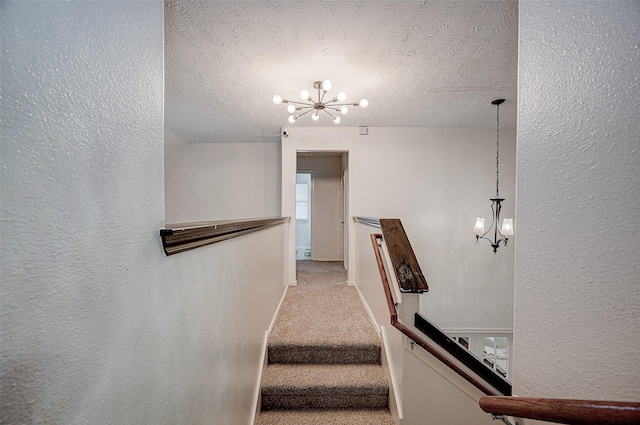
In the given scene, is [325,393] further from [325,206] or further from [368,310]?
[325,206]

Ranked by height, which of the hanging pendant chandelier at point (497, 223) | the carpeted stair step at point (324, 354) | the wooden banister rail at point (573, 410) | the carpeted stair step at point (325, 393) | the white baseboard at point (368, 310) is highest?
the hanging pendant chandelier at point (497, 223)

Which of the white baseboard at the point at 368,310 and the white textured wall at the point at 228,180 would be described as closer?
the white baseboard at the point at 368,310

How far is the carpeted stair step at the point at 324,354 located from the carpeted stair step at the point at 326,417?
14.0 inches

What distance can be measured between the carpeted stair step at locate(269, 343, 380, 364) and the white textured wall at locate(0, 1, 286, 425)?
1424 millimetres

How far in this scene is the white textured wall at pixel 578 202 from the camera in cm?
60

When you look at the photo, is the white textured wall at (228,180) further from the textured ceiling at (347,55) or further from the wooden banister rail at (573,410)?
the wooden banister rail at (573,410)

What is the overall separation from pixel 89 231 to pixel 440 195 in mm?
4315

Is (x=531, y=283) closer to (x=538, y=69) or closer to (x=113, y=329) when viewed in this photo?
(x=538, y=69)

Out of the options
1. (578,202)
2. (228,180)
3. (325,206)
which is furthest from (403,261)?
(228,180)

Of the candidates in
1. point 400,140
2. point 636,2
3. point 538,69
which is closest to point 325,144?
point 400,140

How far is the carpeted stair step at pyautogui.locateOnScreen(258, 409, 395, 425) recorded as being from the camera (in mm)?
1922

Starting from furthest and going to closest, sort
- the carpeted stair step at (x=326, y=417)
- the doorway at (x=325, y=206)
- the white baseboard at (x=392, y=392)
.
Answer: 1. the doorway at (x=325, y=206)
2. the carpeted stair step at (x=326, y=417)
3. the white baseboard at (x=392, y=392)

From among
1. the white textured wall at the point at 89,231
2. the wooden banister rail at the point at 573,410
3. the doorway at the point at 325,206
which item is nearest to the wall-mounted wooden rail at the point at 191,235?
the white textured wall at the point at 89,231

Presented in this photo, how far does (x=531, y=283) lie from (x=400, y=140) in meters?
3.58
